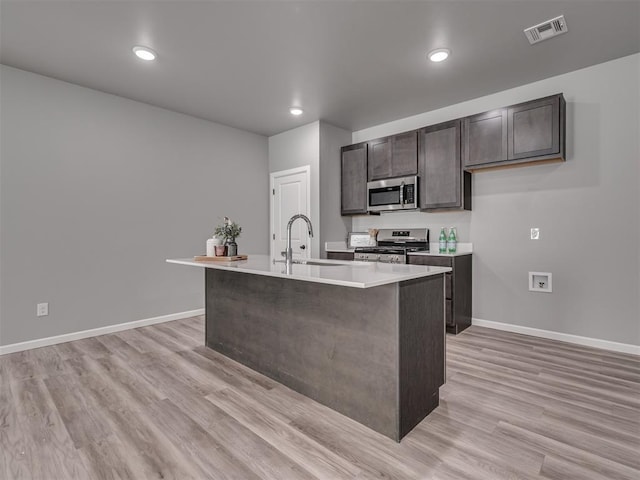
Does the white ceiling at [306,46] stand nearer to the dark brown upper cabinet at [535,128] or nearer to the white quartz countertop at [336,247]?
the dark brown upper cabinet at [535,128]

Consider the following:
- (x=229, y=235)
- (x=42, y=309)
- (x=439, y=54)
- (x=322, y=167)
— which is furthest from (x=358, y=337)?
(x=42, y=309)

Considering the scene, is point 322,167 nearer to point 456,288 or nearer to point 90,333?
point 456,288

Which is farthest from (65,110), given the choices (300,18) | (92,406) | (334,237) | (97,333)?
(334,237)

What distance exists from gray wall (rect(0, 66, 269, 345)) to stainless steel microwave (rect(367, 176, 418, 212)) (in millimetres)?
2092

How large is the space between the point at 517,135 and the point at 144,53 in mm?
3583

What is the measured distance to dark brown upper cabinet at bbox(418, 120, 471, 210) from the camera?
3.76m

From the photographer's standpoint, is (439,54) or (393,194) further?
(393,194)

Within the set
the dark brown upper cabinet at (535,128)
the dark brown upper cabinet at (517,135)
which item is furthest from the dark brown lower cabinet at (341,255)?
the dark brown upper cabinet at (535,128)

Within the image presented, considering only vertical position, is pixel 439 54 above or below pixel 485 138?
above

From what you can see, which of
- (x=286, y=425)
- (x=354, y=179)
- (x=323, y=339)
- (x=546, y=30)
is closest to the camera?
(x=286, y=425)

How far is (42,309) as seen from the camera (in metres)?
3.32

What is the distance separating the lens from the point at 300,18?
2.46 meters

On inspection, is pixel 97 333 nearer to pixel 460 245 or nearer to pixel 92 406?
pixel 92 406

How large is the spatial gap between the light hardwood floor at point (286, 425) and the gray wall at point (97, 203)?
784 mm
